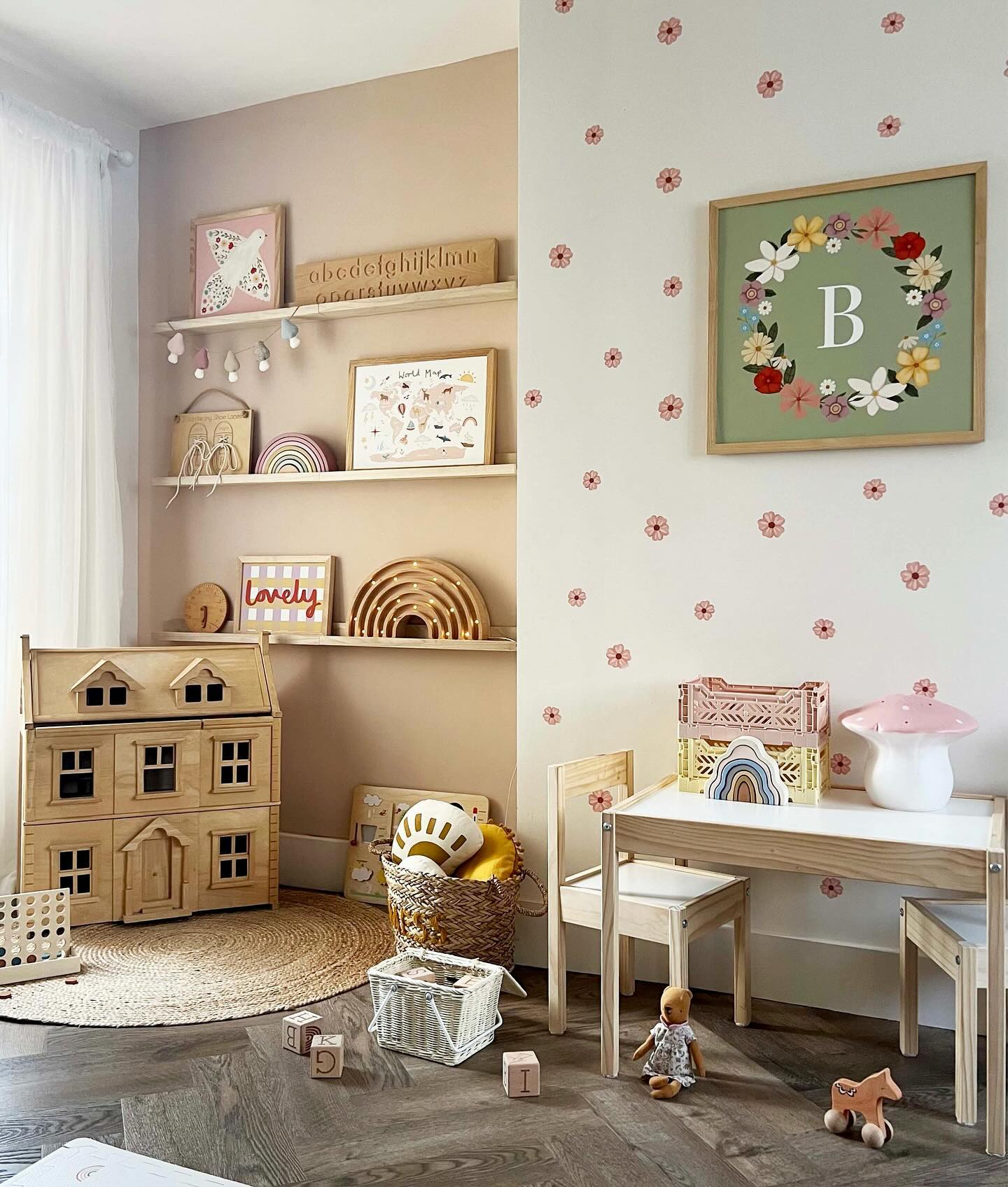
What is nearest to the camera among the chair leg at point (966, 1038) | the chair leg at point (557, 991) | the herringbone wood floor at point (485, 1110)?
the herringbone wood floor at point (485, 1110)

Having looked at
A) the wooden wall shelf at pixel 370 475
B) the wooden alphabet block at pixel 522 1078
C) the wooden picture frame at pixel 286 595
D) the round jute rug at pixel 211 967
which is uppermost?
the wooden wall shelf at pixel 370 475

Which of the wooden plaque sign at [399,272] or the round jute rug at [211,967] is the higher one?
the wooden plaque sign at [399,272]

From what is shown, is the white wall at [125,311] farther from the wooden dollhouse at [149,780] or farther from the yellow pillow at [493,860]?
the yellow pillow at [493,860]

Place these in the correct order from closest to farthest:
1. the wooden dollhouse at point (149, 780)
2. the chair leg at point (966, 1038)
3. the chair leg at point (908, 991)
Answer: the chair leg at point (966, 1038), the chair leg at point (908, 991), the wooden dollhouse at point (149, 780)

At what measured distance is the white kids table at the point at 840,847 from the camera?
1.90 meters

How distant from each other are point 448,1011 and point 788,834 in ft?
2.62

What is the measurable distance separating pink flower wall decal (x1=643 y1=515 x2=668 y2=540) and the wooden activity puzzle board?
106 centimetres

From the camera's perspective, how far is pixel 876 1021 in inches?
97.5

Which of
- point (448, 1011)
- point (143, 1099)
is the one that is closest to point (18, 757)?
point (143, 1099)

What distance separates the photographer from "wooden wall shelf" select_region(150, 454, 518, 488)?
3223 mm

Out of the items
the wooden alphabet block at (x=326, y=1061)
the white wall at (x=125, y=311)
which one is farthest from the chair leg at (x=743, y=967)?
the white wall at (x=125, y=311)

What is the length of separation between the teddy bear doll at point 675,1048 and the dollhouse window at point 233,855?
1.48 m

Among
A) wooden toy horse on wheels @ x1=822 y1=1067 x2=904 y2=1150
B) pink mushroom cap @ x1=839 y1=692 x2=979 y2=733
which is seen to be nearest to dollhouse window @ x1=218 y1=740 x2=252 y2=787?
pink mushroom cap @ x1=839 y1=692 x2=979 y2=733

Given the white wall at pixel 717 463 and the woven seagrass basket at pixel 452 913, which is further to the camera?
the woven seagrass basket at pixel 452 913
